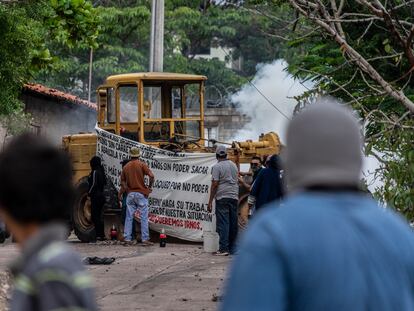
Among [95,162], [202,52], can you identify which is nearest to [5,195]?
[95,162]

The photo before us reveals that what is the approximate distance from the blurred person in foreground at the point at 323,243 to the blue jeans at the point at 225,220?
47.8 feet

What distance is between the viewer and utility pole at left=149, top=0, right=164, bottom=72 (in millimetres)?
28422

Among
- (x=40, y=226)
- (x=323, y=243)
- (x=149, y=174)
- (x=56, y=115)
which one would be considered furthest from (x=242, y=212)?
(x=323, y=243)

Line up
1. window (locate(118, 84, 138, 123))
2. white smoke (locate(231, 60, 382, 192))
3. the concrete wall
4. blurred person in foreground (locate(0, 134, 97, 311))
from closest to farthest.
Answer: blurred person in foreground (locate(0, 134, 97, 311))
window (locate(118, 84, 138, 123))
the concrete wall
white smoke (locate(231, 60, 382, 192))

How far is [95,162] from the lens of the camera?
21062 millimetres

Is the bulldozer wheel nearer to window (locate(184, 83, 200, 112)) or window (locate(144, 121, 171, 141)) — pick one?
window (locate(144, 121, 171, 141))

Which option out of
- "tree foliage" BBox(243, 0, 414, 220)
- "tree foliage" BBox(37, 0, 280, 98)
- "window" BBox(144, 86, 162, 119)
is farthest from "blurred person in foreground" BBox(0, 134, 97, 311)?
"tree foliage" BBox(37, 0, 280, 98)

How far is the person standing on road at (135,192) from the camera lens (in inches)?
801

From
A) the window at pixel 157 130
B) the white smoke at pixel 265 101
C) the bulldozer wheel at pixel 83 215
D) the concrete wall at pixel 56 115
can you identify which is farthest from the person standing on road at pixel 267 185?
the white smoke at pixel 265 101

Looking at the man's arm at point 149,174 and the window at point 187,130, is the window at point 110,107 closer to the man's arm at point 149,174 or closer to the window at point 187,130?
the window at point 187,130

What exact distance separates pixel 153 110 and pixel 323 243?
64.8 feet

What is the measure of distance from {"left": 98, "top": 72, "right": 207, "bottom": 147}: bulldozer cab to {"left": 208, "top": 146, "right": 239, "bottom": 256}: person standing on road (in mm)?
3554

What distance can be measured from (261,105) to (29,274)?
46614 mm

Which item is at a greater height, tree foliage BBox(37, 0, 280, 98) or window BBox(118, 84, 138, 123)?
tree foliage BBox(37, 0, 280, 98)
